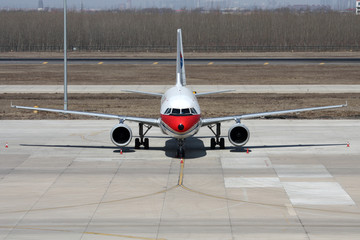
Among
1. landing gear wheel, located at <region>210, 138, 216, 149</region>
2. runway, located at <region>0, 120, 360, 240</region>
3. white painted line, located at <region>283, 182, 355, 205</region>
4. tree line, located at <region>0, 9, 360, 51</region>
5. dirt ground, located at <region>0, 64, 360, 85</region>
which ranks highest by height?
tree line, located at <region>0, 9, 360, 51</region>

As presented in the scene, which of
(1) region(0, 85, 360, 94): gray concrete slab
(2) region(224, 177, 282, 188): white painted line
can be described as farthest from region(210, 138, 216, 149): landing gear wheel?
(1) region(0, 85, 360, 94): gray concrete slab

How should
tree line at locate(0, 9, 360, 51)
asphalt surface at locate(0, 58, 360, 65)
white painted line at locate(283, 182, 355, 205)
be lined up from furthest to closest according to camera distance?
tree line at locate(0, 9, 360, 51) → asphalt surface at locate(0, 58, 360, 65) → white painted line at locate(283, 182, 355, 205)

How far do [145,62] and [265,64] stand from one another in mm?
19738

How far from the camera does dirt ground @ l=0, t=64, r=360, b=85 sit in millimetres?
78062

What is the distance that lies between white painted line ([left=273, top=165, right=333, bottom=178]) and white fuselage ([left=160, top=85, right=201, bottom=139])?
4991 mm

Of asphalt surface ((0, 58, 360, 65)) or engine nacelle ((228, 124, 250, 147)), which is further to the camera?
asphalt surface ((0, 58, 360, 65))

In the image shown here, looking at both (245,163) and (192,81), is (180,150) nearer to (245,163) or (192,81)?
(245,163)

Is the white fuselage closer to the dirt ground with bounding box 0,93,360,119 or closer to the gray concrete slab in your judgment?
the dirt ground with bounding box 0,93,360,119

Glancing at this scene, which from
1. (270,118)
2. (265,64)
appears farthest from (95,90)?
(265,64)

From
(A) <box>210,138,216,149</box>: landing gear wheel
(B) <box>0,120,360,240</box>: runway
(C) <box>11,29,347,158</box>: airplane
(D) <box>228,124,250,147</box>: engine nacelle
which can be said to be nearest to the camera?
(B) <box>0,120,360,240</box>: runway

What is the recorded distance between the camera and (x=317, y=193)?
28438mm

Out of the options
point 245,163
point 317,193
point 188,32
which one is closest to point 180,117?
point 245,163

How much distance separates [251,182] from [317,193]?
3.45 meters

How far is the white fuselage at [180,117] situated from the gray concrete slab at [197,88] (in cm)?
3246
